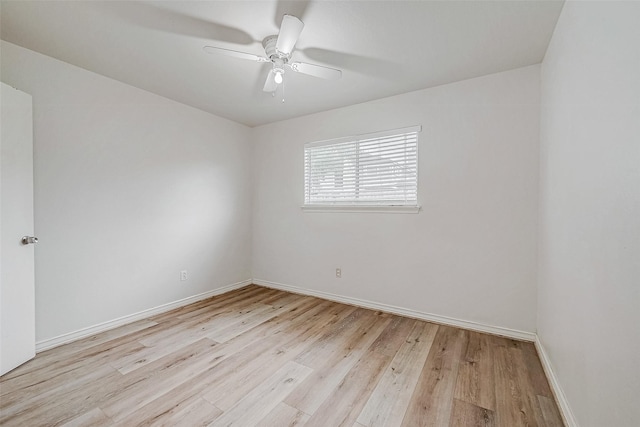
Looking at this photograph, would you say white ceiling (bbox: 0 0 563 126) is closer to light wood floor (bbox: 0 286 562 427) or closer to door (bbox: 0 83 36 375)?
door (bbox: 0 83 36 375)

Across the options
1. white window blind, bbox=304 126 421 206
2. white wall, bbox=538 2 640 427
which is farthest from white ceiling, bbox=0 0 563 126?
white window blind, bbox=304 126 421 206

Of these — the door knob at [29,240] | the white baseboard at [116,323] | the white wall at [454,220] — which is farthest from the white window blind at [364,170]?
the door knob at [29,240]

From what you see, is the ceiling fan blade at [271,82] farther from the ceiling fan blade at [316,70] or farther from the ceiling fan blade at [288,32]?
the ceiling fan blade at [288,32]

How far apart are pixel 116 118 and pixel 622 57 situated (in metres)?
3.52

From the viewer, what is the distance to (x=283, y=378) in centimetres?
179

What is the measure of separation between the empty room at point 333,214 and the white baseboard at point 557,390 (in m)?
0.03

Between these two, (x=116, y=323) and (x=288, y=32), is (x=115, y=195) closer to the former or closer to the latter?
(x=116, y=323)

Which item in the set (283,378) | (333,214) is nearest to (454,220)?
(333,214)

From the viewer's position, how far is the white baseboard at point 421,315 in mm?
2315

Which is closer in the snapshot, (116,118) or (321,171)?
(116,118)

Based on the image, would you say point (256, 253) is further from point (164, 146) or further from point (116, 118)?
point (116, 118)

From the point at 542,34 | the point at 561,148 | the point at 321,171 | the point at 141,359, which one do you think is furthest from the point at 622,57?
the point at 141,359

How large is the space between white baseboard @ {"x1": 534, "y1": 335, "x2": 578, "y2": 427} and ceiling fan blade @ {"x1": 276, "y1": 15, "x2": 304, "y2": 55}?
260cm

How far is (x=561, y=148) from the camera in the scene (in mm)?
1622
